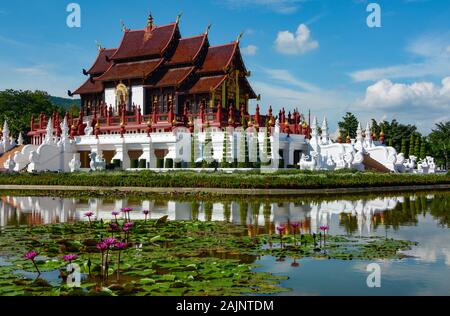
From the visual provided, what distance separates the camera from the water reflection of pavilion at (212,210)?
14.3 meters

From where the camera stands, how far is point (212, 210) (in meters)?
17.2

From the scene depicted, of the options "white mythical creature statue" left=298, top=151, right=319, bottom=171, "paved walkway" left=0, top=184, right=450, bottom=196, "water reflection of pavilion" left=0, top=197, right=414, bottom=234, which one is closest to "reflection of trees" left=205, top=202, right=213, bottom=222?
"water reflection of pavilion" left=0, top=197, right=414, bottom=234

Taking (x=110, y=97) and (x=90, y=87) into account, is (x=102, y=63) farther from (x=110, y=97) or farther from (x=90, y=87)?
(x=110, y=97)

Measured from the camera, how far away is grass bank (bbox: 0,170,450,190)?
2417 cm

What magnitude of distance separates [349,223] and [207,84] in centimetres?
3209

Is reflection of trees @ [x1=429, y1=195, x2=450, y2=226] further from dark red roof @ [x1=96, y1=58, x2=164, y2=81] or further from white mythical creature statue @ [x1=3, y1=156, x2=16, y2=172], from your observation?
dark red roof @ [x1=96, y1=58, x2=164, y2=81]

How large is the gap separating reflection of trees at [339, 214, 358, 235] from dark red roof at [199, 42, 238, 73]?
30900 mm

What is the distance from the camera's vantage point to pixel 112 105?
5003 centimetres

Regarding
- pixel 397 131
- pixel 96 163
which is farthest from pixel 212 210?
pixel 397 131

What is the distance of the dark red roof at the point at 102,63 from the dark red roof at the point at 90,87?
1019 millimetres

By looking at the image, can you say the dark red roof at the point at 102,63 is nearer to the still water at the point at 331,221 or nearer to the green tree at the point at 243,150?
the green tree at the point at 243,150

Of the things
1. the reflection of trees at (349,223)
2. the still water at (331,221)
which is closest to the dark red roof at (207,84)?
the still water at (331,221)
